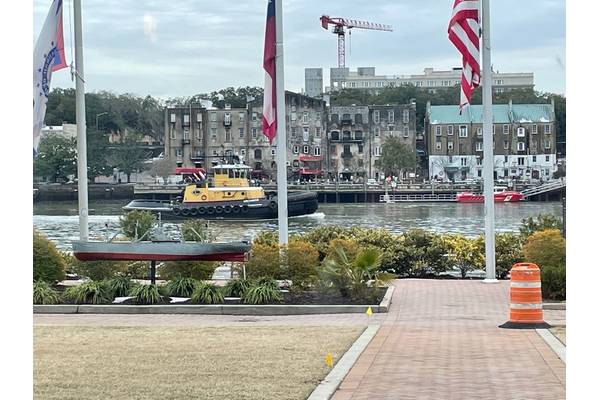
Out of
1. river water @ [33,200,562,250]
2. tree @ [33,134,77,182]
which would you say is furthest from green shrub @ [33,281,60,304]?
tree @ [33,134,77,182]

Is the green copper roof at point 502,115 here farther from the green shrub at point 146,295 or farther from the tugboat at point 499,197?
the green shrub at point 146,295

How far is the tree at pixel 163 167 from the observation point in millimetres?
108488

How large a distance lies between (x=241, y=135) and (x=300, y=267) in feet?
304

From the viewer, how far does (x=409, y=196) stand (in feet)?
338

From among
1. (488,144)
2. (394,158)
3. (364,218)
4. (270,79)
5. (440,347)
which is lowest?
(364,218)

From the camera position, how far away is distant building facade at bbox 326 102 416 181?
114625 millimetres

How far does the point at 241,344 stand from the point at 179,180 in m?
97.1

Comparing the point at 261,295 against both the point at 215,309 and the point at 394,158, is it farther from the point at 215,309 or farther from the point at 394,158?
the point at 394,158

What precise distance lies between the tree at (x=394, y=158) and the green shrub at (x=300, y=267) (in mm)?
93617

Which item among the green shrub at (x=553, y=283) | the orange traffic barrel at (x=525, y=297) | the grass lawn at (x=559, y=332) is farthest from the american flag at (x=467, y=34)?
the grass lawn at (x=559, y=332)

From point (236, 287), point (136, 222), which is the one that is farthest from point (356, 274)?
point (136, 222)

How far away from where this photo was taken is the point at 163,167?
358 ft

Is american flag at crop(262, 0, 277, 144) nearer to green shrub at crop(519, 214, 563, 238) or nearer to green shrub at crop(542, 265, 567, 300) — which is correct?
green shrub at crop(542, 265, 567, 300)

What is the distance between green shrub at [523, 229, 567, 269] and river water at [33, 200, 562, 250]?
31.1 metres
